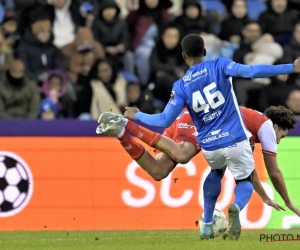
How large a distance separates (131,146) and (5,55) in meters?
5.61

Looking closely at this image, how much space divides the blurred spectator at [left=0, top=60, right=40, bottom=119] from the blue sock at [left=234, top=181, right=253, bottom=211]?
19.1 ft

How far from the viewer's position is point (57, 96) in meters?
15.2

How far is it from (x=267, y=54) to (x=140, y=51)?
2.19 metres

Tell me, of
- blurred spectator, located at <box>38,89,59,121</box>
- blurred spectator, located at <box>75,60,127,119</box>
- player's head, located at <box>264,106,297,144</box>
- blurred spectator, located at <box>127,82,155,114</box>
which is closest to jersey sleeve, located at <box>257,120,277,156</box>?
player's head, located at <box>264,106,297,144</box>

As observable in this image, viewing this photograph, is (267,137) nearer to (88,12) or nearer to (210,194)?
(210,194)

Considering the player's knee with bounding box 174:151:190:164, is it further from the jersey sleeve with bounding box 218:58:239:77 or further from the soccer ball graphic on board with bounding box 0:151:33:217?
the soccer ball graphic on board with bounding box 0:151:33:217

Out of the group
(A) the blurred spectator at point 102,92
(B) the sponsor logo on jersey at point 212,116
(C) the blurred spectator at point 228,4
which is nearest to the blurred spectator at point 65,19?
(A) the blurred spectator at point 102,92

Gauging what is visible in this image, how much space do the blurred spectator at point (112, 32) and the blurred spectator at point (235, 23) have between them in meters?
1.79

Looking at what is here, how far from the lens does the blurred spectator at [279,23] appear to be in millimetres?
16156

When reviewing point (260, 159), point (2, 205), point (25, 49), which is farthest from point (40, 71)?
point (260, 159)

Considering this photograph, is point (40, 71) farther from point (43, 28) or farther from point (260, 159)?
point (260, 159)

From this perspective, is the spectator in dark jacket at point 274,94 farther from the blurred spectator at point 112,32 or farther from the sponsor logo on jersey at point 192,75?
the sponsor logo on jersey at point 192,75

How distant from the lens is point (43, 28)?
→ 15.4 m

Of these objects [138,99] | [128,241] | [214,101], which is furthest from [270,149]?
[138,99]
